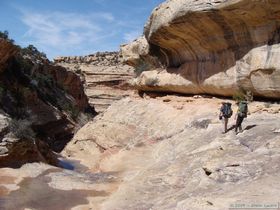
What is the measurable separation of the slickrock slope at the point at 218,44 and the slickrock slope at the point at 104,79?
2995cm

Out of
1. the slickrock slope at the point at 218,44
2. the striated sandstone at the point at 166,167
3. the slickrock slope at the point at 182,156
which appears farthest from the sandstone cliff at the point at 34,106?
the slickrock slope at the point at 218,44

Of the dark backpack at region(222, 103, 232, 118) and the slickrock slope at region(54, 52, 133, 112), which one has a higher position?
the slickrock slope at region(54, 52, 133, 112)

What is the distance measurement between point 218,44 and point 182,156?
281 inches

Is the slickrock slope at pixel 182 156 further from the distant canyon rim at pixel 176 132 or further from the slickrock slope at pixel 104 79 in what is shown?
the slickrock slope at pixel 104 79

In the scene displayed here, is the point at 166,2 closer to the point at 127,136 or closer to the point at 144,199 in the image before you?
the point at 127,136

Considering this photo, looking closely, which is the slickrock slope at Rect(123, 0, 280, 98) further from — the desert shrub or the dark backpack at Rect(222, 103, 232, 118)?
the desert shrub

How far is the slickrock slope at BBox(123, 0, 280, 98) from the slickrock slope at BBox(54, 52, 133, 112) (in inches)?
1179

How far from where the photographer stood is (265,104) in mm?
16969

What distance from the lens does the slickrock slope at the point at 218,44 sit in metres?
16.4

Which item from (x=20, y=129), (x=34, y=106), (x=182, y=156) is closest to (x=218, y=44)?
(x=182, y=156)

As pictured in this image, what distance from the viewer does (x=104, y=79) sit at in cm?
5631

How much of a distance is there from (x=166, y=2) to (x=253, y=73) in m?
6.66

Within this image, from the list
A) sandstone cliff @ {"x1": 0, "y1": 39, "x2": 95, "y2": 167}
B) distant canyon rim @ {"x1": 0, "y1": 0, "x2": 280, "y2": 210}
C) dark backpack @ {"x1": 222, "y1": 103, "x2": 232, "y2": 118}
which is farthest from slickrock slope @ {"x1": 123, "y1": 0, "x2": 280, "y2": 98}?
sandstone cliff @ {"x1": 0, "y1": 39, "x2": 95, "y2": 167}

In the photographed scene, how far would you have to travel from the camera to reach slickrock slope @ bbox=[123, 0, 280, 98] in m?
16.4
